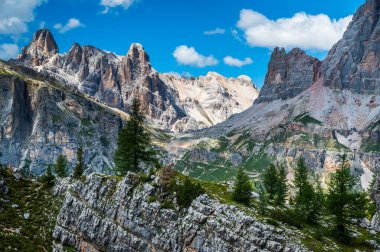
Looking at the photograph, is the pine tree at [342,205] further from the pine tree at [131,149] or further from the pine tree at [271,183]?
the pine tree at [131,149]

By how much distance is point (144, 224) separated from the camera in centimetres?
6981

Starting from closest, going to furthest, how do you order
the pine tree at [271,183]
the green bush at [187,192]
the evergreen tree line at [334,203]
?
the evergreen tree line at [334,203], the green bush at [187,192], the pine tree at [271,183]

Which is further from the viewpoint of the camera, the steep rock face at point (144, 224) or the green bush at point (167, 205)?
the green bush at point (167, 205)

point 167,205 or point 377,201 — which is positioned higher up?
point 377,201

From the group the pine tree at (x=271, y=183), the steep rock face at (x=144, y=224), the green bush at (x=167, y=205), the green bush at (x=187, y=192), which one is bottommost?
the steep rock face at (x=144, y=224)

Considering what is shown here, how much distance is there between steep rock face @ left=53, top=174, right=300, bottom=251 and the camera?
6165 centimetres

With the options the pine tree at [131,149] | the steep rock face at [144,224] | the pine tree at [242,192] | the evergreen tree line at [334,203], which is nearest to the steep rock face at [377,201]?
the evergreen tree line at [334,203]

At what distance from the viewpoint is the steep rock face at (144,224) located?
6165 centimetres

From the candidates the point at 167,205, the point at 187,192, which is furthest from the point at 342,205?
the point at 167,205

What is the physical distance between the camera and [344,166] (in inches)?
2746

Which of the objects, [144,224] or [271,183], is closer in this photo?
[144,224]

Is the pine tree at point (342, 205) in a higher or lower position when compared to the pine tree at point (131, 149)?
lower

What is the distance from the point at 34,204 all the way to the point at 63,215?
9009 millimetres

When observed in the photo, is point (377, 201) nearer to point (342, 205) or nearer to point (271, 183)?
point (342, 205)
